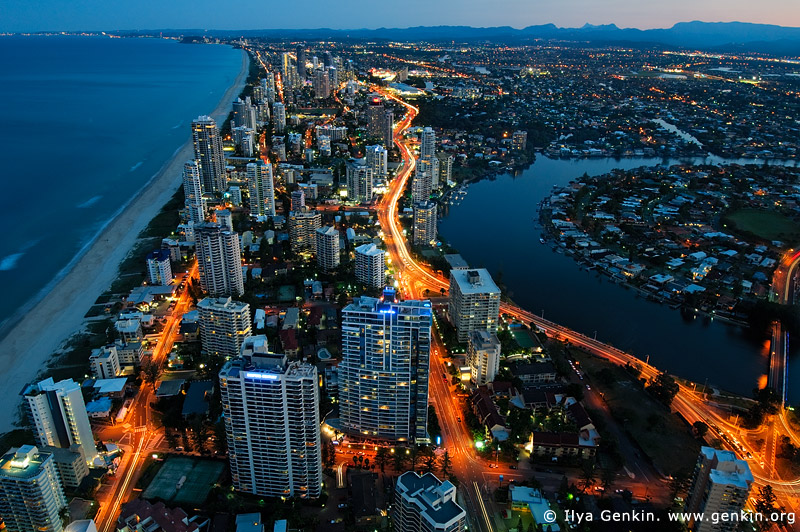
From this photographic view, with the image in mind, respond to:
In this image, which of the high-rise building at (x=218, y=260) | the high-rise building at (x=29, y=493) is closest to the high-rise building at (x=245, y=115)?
the high-rise building at (x=218, y=260)

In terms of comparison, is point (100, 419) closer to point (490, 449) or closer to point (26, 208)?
point (490, 449)

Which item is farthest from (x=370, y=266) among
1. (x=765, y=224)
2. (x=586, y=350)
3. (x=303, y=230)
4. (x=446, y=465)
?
(x=765, y=224)

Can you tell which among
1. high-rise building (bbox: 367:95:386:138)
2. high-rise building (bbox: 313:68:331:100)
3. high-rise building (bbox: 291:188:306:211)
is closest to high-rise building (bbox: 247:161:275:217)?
high-rise building (bbox: 291:188:306:211)

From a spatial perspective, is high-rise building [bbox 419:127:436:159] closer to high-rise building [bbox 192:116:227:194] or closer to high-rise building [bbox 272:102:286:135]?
high-rise building [bbox 192:116:227:194]

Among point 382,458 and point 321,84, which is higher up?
point 321,84

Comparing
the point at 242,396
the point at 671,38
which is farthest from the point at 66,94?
the point at 671,38

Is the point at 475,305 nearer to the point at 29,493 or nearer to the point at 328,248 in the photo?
the point at 328,248
